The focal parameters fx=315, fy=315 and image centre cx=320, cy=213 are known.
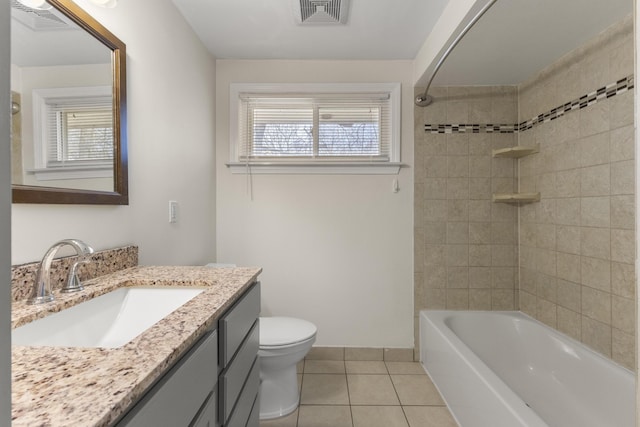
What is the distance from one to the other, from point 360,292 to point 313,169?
985 mm

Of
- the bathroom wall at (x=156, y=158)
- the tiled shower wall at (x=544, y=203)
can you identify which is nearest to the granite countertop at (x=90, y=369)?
the bathroom wall at (x=156, y=158)

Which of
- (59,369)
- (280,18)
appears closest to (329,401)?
(59,369)

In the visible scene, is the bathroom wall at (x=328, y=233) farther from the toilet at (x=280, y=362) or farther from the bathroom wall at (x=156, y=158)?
the toilet at (x=280, y=362)

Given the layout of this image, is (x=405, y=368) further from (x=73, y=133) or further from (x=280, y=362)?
(x=73, y=133)

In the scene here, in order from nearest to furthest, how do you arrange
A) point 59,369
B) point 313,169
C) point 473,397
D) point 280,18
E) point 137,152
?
1. point 59,369
2. point 137,152
3. point 473,397
4. point 280,18
5. point 313,169

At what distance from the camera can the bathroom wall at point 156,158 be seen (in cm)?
106

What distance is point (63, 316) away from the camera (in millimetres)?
883

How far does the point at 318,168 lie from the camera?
2.34 meters

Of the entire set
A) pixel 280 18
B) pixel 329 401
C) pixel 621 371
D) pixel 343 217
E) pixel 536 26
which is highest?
pixel 280 18

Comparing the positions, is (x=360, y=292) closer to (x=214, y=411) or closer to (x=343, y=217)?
(x=343, y=217)

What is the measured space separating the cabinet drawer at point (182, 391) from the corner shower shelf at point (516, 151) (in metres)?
2.19

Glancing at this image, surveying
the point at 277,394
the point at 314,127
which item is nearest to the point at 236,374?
the point at 277,394

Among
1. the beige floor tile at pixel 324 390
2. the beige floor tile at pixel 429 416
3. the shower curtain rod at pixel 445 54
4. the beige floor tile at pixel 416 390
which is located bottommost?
the beige floor tile at pixel 429 416

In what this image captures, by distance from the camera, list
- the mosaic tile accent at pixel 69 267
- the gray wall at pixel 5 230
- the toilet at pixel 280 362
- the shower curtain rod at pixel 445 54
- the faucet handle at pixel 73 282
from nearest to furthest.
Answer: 1. the gray wall at pixel 5 230
2. the mosaic tile accent at pixel 69 267
3. the faucet handle at pixel 73 282
4. the shower curtain rod at pixel 445 54
5. the toilet at pixel 280 362
